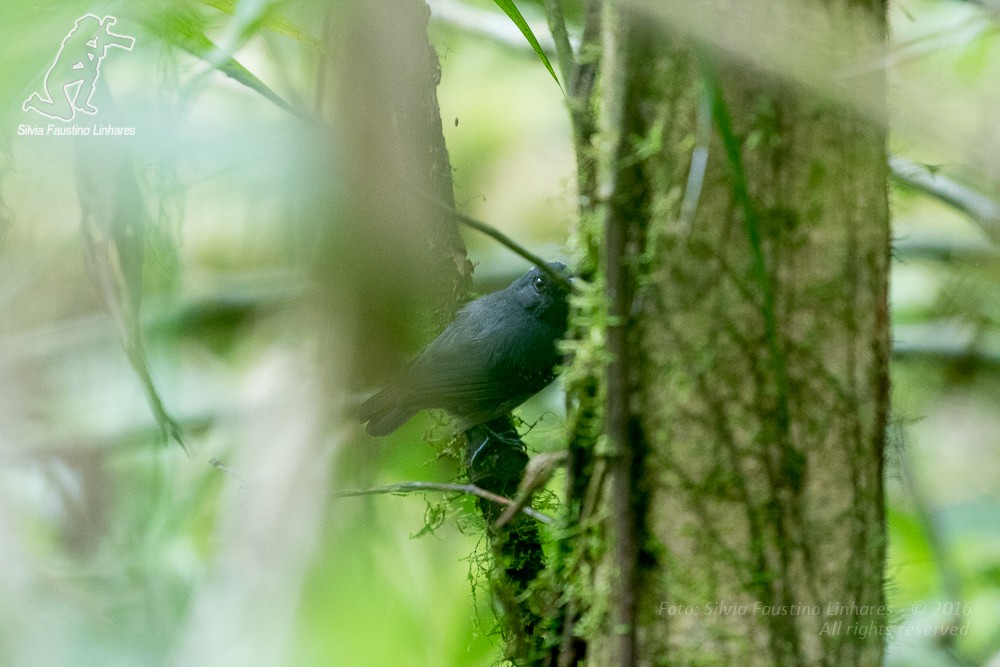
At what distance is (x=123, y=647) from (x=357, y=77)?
Answer: 5.49ft

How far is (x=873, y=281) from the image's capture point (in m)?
0.82

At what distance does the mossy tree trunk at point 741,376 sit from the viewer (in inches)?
30.7

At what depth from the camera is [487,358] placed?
204cm

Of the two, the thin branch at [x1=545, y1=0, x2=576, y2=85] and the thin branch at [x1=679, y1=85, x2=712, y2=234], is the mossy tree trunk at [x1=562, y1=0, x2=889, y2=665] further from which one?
the thin branch at [x1=545, y1=0, x2=576, y2=85]

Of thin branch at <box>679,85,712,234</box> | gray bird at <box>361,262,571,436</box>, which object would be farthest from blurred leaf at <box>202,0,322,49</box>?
gray bird at <box>361,262,571,436</box>

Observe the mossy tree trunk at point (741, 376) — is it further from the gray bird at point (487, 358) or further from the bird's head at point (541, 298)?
the bird's head at point (541, 298)

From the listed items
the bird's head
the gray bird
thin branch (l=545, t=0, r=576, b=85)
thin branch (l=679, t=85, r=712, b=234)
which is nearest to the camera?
thin branch (l=679, t=85, r=712, b=234)

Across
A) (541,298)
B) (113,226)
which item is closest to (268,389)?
(113,226)

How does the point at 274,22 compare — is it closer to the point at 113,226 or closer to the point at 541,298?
the point at 113,226

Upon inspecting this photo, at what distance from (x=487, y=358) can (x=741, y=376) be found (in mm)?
1281

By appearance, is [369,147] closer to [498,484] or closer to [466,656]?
[498,484]

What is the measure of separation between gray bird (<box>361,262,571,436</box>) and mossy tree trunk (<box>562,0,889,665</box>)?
1.12 m

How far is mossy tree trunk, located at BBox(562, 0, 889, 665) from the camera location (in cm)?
78

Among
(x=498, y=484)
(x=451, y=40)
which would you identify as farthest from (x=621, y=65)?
(x=451, y=40)
